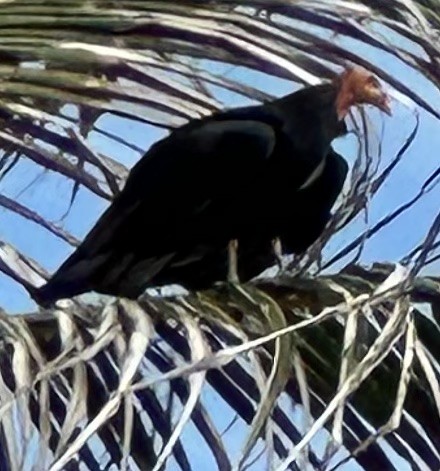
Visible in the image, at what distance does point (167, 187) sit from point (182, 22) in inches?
5.6

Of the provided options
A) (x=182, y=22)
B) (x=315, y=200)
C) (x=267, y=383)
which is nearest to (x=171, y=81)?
(x=182, y=22)

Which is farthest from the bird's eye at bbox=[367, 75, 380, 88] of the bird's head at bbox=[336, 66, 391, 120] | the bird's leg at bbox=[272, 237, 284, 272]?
the bird's leg at bbox=[272, 237, 284, 272]

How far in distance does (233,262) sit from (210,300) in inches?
4.0

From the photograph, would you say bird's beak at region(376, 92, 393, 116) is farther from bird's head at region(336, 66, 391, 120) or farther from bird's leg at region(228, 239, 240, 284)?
bird's leg at region(228, 239, 240, 284)

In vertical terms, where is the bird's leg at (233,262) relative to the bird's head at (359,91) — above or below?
below

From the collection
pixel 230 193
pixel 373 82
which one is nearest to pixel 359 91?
pixel 373 82

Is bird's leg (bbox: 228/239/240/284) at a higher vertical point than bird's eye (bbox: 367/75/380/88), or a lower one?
lower

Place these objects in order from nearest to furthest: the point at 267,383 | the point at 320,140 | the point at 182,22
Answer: the point at 267,383 < the point at 182,22 < the point at 320,140

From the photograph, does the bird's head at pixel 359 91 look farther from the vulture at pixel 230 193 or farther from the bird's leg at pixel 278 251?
the bird's leg at pixel 278 251

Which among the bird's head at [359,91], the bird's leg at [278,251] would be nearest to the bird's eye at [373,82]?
the bird's head at [359,91]

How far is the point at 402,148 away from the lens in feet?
3.68

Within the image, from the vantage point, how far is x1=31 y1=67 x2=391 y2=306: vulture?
1.05 metres

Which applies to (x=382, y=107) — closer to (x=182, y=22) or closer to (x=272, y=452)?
(x=182, y=22)

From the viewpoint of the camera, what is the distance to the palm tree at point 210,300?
0.87 meters
